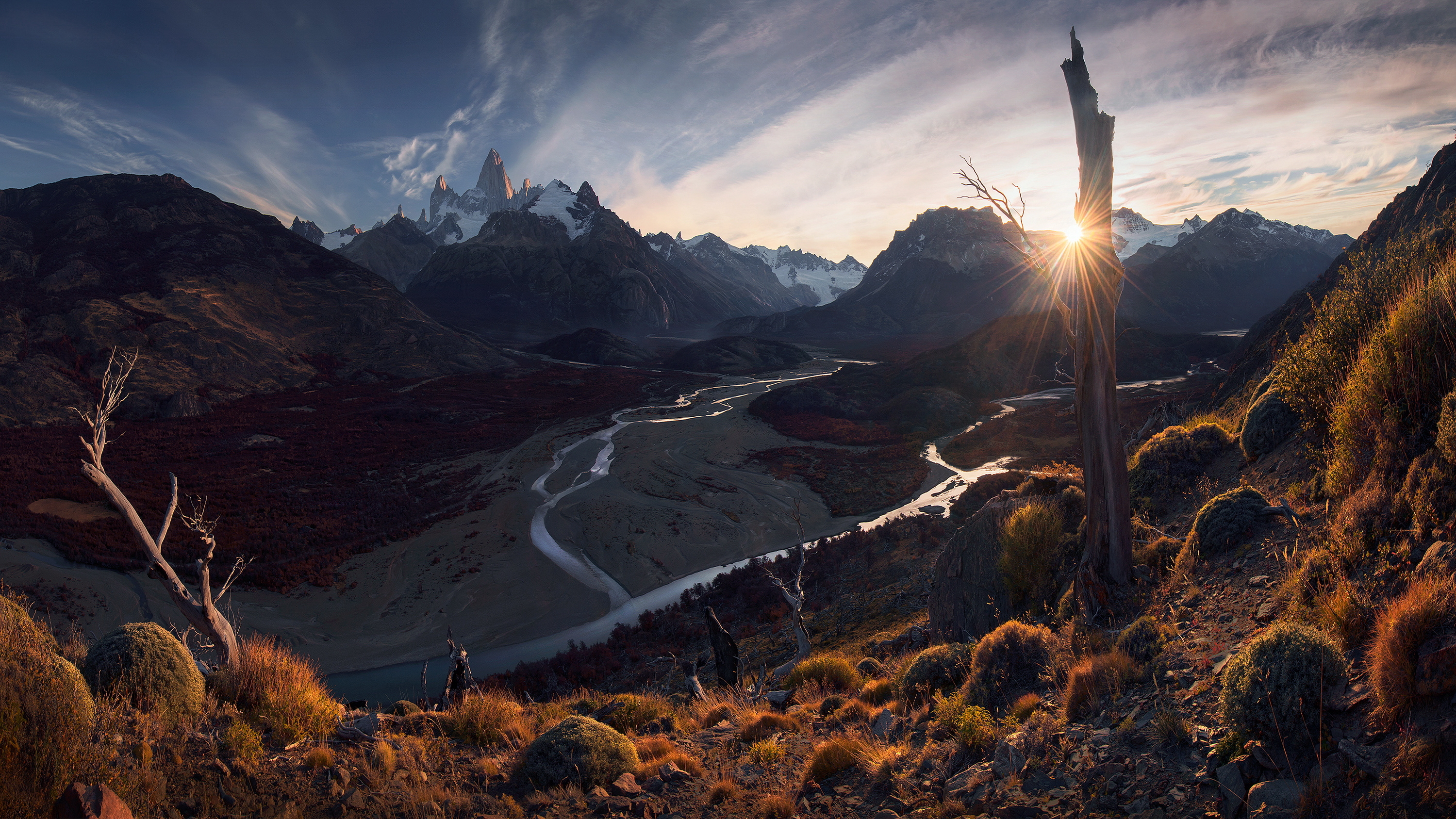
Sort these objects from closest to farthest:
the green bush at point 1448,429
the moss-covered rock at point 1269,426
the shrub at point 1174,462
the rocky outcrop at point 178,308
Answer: the green bush at point 1448,429
the moss-covered rock at point 1269,426
the shrub at point 1174,462
the rocky outcrop at point 178,308

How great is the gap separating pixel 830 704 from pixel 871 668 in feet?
8.44

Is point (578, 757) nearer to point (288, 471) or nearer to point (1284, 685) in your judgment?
point (1284, 685)

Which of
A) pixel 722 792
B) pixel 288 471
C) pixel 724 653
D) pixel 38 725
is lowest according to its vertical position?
pixel 724 653

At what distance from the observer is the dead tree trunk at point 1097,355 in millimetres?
6883

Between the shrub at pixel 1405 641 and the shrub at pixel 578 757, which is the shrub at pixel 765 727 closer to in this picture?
the shrub at pixel 578 757

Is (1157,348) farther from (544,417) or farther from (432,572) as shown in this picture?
(432,572)

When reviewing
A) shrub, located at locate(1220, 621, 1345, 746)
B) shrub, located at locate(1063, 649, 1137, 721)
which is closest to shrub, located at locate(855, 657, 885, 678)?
shrub, located at locate(1063, 649, 1137, 721)

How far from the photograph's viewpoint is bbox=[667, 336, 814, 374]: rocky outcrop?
100875 mm

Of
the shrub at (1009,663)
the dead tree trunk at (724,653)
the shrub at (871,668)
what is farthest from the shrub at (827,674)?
the shrub at (1009,663)

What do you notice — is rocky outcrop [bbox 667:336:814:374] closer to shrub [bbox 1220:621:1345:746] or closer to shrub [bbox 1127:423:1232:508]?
shrub [bbox 1127:423:1232:508]

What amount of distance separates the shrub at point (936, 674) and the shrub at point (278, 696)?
6526 millimetres

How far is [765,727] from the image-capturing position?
6977 millimetres

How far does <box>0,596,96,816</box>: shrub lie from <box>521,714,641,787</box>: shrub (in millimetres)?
3339

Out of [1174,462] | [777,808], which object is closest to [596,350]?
[1174,462]
